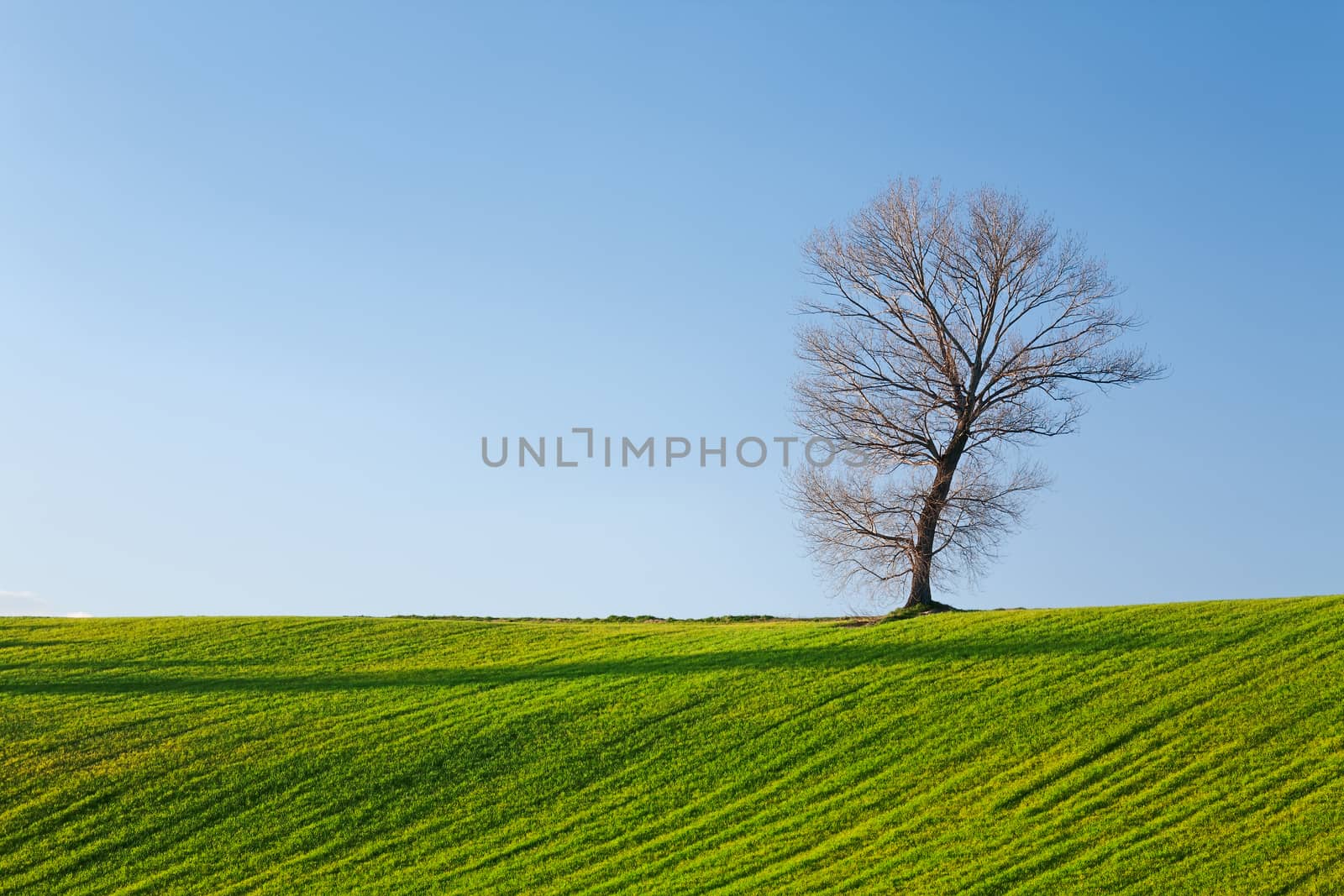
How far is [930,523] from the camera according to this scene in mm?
28859

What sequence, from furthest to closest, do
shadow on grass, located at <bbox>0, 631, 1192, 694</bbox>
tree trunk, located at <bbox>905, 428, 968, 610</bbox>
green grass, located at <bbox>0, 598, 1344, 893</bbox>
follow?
1. tree trunk, located at <bbox>905, 428, 968, 610</bbox>
2. shadow on grass, located at <bbox>0, 631, 1192, 694</bbox>
3. green grass, located at <bbox>0, 598, 1344, 893</bbox>

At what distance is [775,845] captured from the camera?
14.9 metres

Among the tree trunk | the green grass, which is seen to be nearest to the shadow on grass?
the green grass

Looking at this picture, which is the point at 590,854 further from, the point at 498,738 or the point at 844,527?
the point at 844,527

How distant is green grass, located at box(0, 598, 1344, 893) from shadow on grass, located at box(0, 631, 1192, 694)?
11cm

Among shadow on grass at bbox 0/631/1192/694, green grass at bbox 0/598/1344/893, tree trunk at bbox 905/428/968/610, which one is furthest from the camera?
tree trunk at bbox 905/428/968/610

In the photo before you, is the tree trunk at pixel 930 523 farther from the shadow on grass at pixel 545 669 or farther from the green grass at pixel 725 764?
the shadow on grass at pixel 545 669

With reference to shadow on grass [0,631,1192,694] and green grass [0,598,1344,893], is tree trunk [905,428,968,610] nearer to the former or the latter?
green grass [0,598,1344,893]

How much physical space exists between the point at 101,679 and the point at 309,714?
6.41 metres

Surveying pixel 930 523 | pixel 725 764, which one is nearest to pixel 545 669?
pixel 725 764

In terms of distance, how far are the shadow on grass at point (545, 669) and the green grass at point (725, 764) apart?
0.11m

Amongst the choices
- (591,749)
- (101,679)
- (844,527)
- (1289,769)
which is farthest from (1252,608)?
(101,679)

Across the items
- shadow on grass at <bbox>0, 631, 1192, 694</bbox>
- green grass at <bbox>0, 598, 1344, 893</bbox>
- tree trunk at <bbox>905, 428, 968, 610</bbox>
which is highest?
tree trunk at <bbox>905, 428, 968, 610</bbox>

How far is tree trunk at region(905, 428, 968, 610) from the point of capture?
28484 mm
